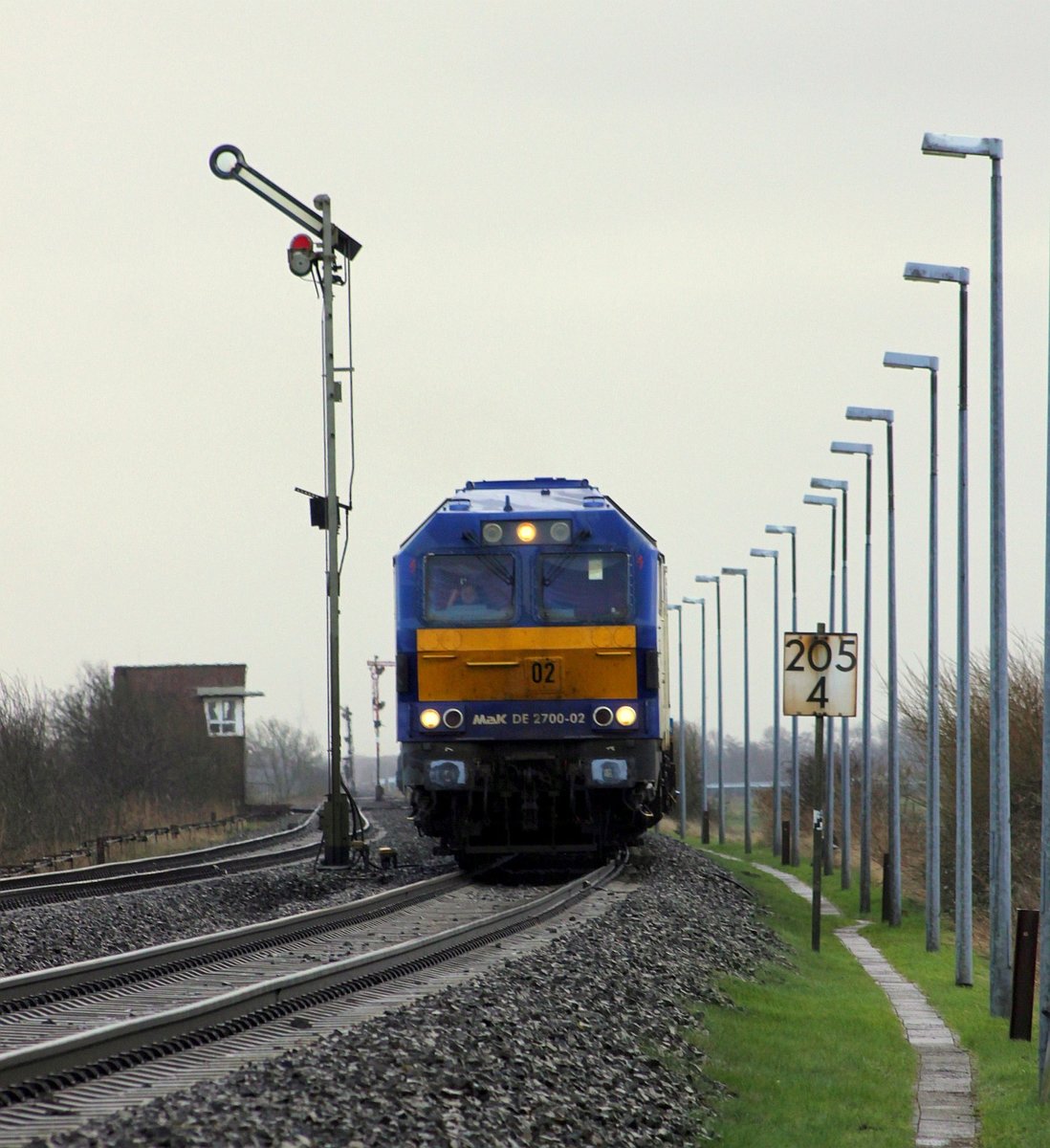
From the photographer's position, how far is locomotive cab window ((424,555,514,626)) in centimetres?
2014

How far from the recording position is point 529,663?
2000 centimetres

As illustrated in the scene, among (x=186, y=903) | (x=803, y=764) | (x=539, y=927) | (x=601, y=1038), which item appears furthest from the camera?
(x=803, y=764)

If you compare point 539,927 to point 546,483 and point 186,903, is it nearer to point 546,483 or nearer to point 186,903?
point 186,903

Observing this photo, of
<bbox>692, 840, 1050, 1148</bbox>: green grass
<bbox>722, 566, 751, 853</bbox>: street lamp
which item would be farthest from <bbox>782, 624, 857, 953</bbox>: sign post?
<bbox>722, 566, 751, 853</bbox>: street lamp

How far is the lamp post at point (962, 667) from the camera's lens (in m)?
18.9

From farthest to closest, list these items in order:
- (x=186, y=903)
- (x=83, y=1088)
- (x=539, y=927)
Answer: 1. (x=186, y=903)
2. (x=539, y=927)
3. (x=83, y=1088)

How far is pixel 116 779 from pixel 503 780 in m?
40.2

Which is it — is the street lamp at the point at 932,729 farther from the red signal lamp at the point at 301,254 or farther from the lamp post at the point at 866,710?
the red signal lamp at the point at 301,254

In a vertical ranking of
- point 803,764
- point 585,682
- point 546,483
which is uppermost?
point 546,483

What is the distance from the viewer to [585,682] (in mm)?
19938

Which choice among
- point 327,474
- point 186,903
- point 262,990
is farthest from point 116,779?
point 262,990

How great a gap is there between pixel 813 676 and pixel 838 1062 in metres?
9.69

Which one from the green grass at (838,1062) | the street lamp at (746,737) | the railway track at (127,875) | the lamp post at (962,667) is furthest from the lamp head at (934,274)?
the street lamp at (746,737)

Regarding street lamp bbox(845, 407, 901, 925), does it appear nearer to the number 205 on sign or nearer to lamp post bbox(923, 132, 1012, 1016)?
the number 205 on sign
